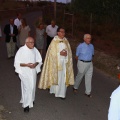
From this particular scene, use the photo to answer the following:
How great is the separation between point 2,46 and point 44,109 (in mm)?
10796

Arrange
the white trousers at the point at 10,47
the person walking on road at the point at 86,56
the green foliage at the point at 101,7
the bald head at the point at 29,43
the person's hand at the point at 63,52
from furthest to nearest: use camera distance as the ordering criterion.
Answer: the white trousers at the point at 10,47, the green foliage at the point at 101,7, the person walking on road at the point at 86,56, the person's hand at the point at 63,52, the bald head at the point at 29,43

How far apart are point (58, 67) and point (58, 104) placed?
1038mm

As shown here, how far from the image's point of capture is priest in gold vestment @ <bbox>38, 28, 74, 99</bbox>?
9.95 meters

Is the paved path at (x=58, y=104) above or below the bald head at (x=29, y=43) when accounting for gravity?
below

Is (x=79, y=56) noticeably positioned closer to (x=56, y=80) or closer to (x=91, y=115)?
(x=56, y=80)

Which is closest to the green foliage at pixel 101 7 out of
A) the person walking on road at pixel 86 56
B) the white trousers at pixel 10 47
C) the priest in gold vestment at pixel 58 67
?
the white trousers at pixel 10 47

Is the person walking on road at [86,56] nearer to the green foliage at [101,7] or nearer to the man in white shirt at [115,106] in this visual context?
the green foliage at [101,7]

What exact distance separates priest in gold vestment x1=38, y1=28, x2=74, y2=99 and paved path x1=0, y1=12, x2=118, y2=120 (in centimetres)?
35

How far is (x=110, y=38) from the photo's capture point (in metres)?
22.2

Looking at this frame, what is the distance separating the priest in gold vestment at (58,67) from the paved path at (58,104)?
Result: 1.15 feet

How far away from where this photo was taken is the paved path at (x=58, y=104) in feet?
28.6

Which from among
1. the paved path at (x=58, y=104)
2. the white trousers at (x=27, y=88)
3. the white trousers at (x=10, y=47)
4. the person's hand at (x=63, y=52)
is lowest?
the paved path at (x=58, y=104)

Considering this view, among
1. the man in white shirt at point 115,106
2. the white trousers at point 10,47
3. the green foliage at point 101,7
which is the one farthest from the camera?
the white trousers at point 10,47

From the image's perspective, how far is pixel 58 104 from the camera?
31.6ft
